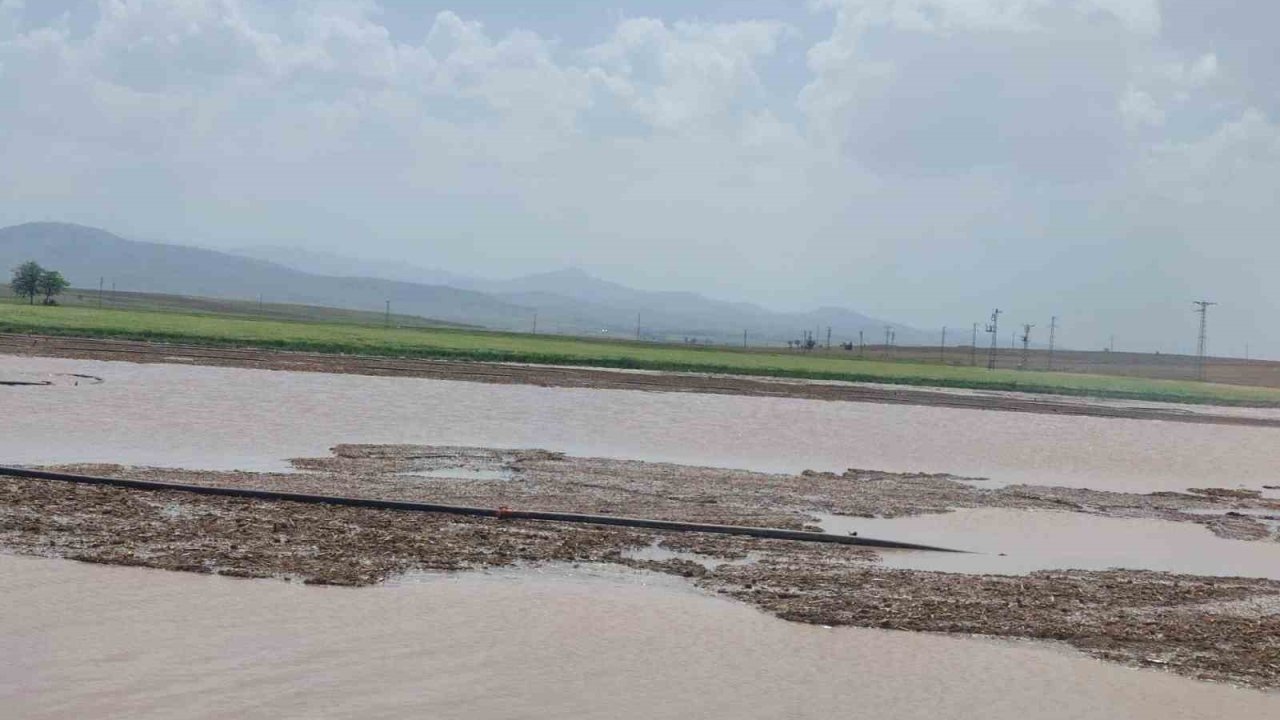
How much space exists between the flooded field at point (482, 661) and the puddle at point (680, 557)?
1.87 m

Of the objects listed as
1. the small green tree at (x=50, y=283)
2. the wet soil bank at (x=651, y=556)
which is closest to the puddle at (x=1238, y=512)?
the wet soil bank at (x=651, y=556)

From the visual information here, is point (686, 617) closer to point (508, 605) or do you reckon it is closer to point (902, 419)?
point (508, 605)

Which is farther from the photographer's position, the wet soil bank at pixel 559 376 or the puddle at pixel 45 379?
the wet soil bank at pixel 559 376

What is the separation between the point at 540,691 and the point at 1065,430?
35.6 m

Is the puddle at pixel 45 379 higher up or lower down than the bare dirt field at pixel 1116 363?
lower down

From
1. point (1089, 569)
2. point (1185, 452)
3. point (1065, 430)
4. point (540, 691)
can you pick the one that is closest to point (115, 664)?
point (540, 691)

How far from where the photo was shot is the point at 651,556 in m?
14.3

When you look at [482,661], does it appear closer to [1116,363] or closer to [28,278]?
[28,278]

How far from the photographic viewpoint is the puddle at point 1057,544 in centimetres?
1573

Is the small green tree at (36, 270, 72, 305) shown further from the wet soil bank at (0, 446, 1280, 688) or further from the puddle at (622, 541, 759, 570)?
the puddle at (622, 541, 759, 570)

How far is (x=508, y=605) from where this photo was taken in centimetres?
1170

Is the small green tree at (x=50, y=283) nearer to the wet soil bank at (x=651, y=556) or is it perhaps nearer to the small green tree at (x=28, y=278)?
the small green tree at (x=28, y=278)

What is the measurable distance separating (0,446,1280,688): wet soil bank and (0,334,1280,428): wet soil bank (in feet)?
94.6

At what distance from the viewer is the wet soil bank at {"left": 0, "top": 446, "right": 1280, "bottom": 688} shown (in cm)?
1190
